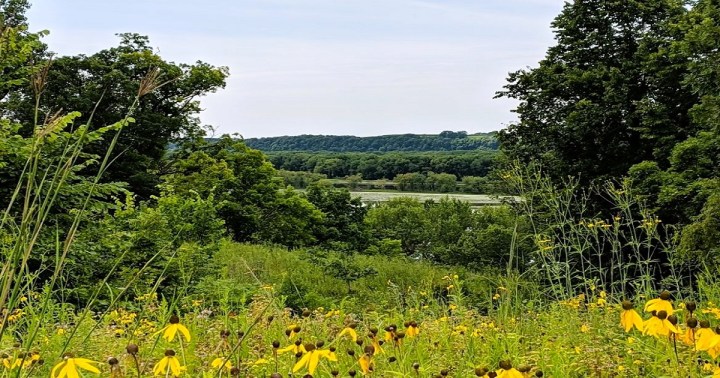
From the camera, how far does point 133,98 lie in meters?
17.4

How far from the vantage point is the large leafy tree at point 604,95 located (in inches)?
493

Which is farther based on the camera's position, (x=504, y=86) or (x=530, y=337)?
(x=504, y=86)

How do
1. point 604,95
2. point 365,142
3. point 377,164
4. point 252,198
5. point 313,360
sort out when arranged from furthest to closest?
1. point 365,142
2. point 377,164
3. point 252,198
4. point 604,95
5. point 313,360

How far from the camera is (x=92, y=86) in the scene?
1806 cm

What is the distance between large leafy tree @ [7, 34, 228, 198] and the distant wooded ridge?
157 feet

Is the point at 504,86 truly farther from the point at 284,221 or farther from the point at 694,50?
the point at 284,221

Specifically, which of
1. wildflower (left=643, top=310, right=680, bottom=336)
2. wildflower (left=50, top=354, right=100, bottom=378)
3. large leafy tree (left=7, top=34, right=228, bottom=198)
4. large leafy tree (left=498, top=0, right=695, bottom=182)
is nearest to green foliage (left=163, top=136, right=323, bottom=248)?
large leafy tree (left=7, top=34, right=228, bottom=198)

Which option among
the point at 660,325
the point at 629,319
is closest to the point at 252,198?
the point at 629,319

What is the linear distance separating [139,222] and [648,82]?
11.9 metres

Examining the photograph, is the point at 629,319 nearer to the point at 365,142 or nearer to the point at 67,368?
the point at 67,368

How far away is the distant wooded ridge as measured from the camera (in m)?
72.1

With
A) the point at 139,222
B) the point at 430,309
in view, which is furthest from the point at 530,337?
the point at 139,222

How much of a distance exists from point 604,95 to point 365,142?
68.0m

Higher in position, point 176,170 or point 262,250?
point 176,170
